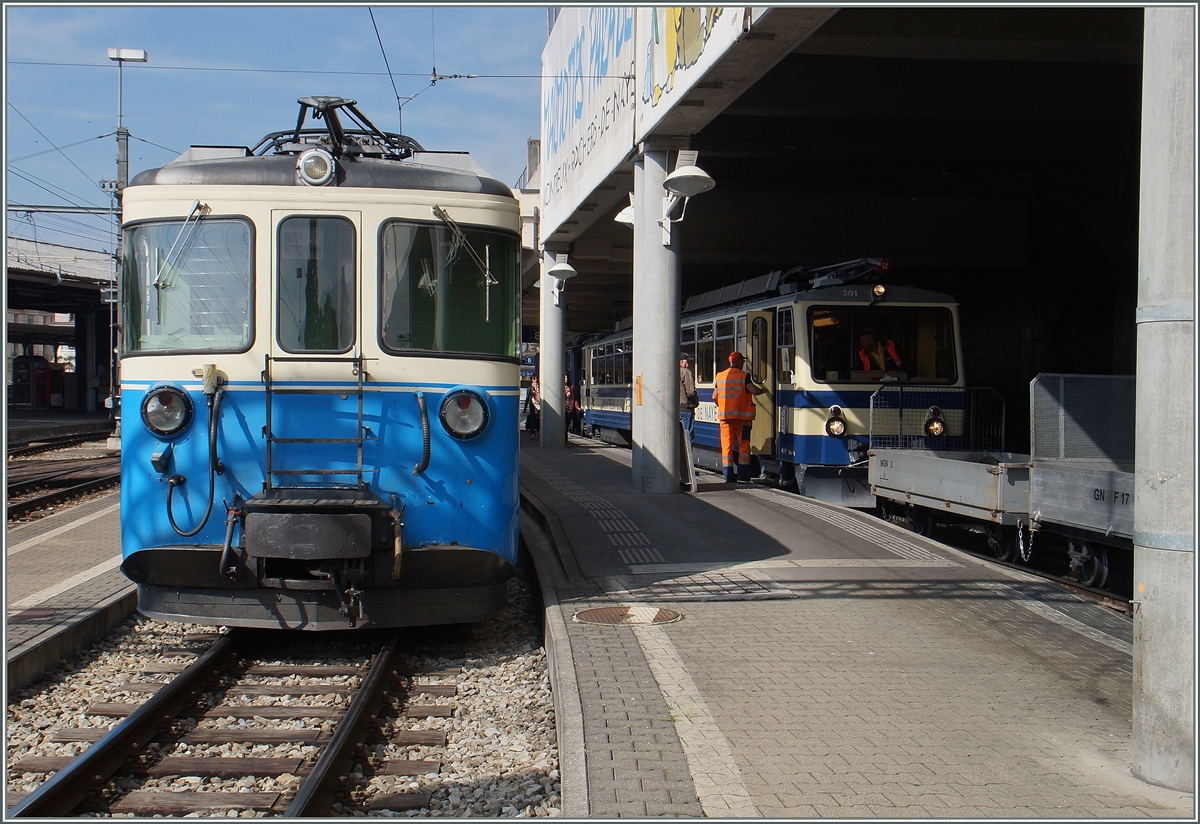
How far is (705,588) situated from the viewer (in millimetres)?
7777

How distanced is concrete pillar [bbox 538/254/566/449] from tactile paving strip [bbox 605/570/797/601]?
46.1ft

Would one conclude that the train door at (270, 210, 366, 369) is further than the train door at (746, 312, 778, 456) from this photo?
No

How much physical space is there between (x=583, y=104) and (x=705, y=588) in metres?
12.5

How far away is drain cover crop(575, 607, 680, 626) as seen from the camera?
6.81 m

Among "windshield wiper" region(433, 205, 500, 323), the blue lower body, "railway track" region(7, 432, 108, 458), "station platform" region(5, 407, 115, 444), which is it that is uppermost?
"windshield wiper" region(433, 205, 500, 323)

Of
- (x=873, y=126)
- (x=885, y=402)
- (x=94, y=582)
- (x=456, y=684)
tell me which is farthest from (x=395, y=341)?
(x=873, y=126)

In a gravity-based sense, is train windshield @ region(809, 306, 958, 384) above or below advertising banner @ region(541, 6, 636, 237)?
below

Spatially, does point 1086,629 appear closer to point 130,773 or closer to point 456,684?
point 456,684

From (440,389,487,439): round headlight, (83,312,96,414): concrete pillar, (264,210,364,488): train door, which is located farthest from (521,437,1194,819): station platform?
(83,312,96,414): concrete pillar

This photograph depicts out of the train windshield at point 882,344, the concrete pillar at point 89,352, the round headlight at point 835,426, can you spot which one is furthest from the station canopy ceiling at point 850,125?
the concrete pillar at point 89,352

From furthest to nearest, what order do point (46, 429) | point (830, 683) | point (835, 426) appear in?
point (46, 429) → point (835, 426) → point (830, 683)

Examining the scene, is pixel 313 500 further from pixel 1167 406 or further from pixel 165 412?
pixel 1167 406

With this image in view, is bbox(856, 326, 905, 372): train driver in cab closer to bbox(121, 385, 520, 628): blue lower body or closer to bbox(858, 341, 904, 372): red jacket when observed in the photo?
bbox(858, 341, 904, 372): red jacket

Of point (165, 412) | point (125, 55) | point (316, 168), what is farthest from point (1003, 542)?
point (125, 55)
